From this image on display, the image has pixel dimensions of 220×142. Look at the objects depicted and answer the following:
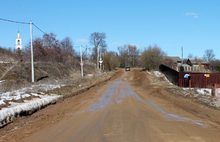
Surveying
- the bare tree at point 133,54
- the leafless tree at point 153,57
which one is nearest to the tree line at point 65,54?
the leafless tree at point 153,57

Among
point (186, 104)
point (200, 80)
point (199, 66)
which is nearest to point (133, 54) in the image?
point (199, 66)

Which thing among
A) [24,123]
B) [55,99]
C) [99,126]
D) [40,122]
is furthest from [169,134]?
[55,99]

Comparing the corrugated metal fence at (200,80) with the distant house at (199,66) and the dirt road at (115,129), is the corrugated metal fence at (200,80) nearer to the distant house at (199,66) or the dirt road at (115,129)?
the dirt road at (115,129)

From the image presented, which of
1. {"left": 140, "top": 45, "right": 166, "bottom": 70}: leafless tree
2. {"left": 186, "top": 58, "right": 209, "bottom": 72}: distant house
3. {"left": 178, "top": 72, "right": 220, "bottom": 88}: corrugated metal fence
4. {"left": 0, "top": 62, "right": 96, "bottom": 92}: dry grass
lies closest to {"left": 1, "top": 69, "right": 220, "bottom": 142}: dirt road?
{"left": 0, "top": 62, "right": 96, "bottom": 92}: dry grass

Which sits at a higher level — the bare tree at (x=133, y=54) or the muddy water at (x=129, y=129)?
the bare tree at (x=133, y=54)

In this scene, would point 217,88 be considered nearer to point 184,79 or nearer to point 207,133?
point 184,79

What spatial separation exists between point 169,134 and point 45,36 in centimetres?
4249

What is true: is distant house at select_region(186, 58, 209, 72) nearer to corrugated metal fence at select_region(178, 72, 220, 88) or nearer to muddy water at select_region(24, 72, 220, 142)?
corrugated metal fence at select_region(178, 72, 220, 88)

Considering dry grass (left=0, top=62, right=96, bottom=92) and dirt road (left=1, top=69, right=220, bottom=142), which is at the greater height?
dry grass (left=0, top=62, right=96, bottom=92)

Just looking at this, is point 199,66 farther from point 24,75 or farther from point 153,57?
point 24,75

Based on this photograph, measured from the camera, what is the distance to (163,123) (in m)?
7.46

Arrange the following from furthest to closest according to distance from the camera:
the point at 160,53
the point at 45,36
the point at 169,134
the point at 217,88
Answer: the point at 160,53 < the point at 45,36 < the point at 217,88 < the point at 169,134

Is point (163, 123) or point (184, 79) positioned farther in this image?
point (184, 79)

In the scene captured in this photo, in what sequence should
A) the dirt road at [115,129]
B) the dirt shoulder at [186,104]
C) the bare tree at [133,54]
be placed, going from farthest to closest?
the bare tree at [133,54] < the dirt shoulder at [186,104] < the dirt road at [115,129]
